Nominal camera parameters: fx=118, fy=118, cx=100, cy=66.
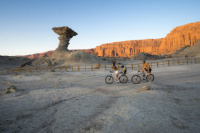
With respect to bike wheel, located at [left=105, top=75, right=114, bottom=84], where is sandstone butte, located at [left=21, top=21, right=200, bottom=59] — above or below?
above

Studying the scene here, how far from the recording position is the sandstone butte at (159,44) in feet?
344

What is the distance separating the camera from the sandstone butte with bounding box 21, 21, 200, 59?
105m

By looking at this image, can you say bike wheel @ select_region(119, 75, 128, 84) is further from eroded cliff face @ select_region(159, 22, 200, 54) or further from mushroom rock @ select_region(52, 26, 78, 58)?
eroded cliff face @ select_region(159, 22, 200, 54)

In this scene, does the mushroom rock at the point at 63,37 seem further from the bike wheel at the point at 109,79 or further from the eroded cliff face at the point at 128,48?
the eroded cliff face at the point at 128,48

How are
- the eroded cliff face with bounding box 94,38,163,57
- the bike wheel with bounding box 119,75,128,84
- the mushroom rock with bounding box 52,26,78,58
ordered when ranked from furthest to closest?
the eroded cliff face with bounding box 94,38,163,57, the mushroom rock with bounding box 52,26,78,58, the bike wheel with bounding box 119,75,128,84

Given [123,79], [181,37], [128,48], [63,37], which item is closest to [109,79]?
[123,79]

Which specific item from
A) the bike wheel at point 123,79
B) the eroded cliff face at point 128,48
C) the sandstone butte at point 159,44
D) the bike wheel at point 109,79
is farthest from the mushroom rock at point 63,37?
the eroded cliff face at point 128,48

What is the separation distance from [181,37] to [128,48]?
6939 centimetres

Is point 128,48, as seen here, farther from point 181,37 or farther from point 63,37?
point 63,37

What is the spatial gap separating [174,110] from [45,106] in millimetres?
4966

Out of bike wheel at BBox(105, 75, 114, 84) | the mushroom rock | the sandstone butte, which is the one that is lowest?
bike wheel at BBox(105, 75, 114, 84)

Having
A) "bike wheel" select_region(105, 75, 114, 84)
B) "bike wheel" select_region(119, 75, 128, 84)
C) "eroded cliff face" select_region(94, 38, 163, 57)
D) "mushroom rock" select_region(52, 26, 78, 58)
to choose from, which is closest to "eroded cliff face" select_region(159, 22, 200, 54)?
"eroded cliff face" select_region(94, 38, 163, 57)

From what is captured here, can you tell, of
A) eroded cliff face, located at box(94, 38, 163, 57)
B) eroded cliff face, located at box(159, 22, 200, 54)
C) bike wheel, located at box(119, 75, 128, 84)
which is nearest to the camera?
bike wheel, located at box(119, 75, 128, 84)

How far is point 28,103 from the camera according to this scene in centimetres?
544
